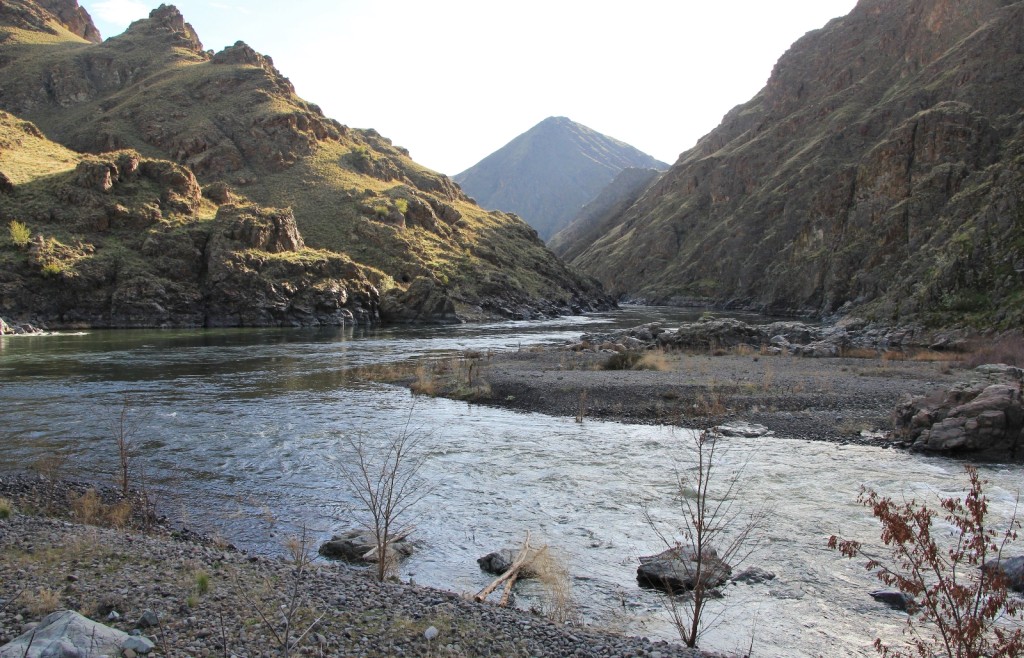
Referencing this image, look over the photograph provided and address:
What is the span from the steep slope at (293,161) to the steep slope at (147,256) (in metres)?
7.43

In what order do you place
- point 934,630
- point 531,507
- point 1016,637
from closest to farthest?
point 1016,637 < point 934,630 < point 531,507

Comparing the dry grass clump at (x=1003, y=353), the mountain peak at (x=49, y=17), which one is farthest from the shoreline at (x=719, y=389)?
the mountain peak at (x=49, y=17)

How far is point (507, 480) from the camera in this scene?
13.7 m

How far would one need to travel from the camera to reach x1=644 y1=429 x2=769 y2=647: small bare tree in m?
7.16

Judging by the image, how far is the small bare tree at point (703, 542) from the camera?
7164 mm

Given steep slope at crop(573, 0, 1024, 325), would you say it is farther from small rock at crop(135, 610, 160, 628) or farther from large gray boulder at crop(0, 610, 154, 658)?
large gray boulder at crop(0, 610, 154, 658)

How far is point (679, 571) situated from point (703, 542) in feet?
2.90

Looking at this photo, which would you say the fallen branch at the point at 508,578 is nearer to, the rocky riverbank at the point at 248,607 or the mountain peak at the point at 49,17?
the rocky riverbank at the point at 248,607

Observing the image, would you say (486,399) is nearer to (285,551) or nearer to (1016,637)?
(285,551)

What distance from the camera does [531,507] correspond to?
39.1 feet

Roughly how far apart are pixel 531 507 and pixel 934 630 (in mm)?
6578

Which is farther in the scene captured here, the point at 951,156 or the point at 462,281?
the point at 462,281

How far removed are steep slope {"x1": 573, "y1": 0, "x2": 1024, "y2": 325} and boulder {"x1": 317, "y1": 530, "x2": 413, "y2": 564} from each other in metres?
35.5

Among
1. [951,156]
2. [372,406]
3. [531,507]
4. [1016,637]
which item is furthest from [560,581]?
[951,156]
